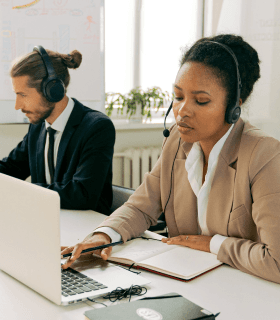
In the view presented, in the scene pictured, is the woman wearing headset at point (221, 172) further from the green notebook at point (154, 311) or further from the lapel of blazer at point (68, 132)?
the lapel of blazer at point (68, 132)

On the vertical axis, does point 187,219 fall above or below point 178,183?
below

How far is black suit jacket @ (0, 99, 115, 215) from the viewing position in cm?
164

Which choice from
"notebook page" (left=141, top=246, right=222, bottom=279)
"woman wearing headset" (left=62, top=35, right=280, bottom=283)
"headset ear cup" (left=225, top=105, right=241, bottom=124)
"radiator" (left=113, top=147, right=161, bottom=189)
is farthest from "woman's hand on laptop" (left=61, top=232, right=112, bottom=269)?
"radiator" (left=113, top=147, right=161, bottom=189)

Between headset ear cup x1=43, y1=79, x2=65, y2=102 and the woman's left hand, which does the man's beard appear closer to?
headset ear cup x1=43, y1=79, x2=65, y2=102

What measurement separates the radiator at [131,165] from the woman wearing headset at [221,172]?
5.52 feet

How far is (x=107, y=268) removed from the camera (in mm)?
969

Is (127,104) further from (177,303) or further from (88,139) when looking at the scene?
(177,303)

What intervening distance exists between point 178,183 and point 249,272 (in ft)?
1.32

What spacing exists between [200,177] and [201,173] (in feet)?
0.05

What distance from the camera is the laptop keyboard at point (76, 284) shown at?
32.5 inches

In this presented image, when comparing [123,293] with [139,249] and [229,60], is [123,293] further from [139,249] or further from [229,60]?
[229,60]

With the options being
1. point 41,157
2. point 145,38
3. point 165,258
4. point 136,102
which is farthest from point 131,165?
point 165,258

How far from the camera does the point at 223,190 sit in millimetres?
1136

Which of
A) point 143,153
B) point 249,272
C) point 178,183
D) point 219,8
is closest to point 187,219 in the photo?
point 178,183
